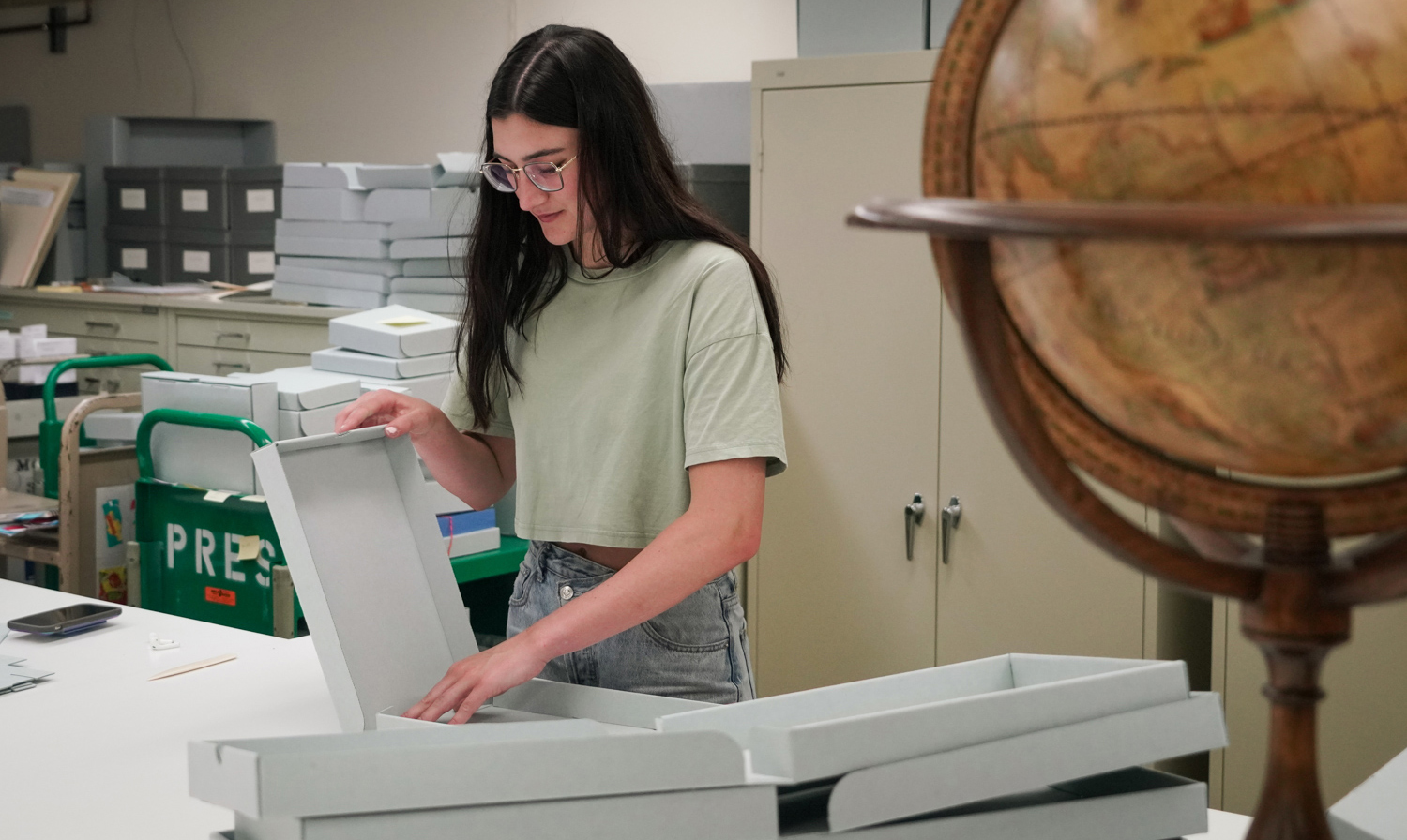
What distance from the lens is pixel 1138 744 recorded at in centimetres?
74

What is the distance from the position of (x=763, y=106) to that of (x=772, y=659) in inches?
52.4

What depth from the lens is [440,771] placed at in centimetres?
64

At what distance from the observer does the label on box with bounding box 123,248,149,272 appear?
15.8 feet

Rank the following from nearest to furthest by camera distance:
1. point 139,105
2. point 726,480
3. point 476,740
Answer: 1. point 476,740
2. point 726,480
3. point 139,105

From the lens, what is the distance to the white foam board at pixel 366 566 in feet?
3.88

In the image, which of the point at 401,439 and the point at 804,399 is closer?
the point at 401,439

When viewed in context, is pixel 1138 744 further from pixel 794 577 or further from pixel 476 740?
pixel 794 577

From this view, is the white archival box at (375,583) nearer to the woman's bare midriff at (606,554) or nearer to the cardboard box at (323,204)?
the woman's bare midriff at (606,554)

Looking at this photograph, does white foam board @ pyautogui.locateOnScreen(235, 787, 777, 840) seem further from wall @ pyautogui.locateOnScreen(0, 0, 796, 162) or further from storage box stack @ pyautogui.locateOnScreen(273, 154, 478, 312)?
wall @ pyautogui.locateOnScreen(0, 0, 796, 162)

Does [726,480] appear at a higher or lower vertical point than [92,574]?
higher

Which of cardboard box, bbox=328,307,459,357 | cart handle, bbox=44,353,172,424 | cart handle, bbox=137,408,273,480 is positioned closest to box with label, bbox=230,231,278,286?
cart handle, bbox=44,353,172,424

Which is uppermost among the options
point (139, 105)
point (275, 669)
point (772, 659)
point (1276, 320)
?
point (139, 105)

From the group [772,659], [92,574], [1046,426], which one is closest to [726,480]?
[1046,426]

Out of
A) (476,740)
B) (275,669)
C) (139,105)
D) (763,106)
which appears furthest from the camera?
(139,105)
